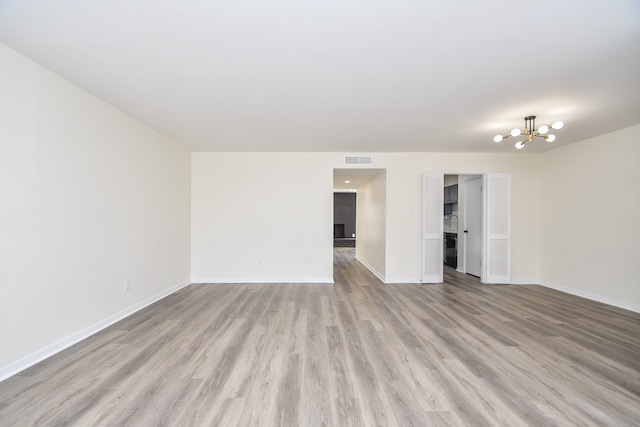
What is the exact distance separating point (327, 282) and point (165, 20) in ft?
14.8

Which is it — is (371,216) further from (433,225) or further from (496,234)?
(496,234)

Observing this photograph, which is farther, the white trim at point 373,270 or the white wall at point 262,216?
the white trim at point 373,270

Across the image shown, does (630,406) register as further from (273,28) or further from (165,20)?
(165,20)

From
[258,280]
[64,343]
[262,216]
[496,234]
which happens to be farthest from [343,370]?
[496,234]

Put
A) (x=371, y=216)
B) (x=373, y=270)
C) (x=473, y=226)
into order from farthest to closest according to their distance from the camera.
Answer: (x=371, y=216), (x=373, y=270), (x=473, y=226)

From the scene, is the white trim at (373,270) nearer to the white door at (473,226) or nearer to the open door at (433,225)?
the open door at (433,225)

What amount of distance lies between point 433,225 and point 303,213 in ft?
8.55

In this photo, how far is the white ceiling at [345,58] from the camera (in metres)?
1.66

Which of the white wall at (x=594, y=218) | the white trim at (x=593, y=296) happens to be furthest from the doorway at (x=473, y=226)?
the white trim at (x=593, y=296)

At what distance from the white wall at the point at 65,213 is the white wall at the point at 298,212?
1.28 meters

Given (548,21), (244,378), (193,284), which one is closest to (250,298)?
(193,284)

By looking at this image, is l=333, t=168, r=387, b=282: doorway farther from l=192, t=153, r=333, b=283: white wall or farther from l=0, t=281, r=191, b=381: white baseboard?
l=0, t=281, r=191, b=381: white baseboard

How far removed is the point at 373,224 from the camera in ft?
21.3

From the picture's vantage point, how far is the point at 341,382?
2.00m
